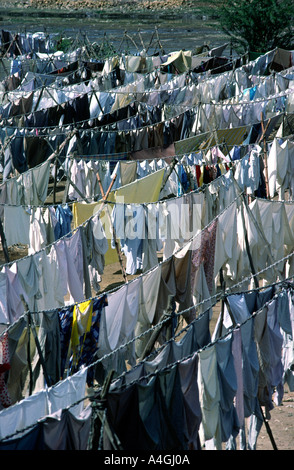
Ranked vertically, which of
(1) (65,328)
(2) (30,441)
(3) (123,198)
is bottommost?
(1) (65,328)

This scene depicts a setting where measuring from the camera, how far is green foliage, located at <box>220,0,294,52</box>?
28984mm

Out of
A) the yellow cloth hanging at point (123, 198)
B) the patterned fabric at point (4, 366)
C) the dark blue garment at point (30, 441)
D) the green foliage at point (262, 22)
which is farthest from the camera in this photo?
the green foliage at point (262, 22)

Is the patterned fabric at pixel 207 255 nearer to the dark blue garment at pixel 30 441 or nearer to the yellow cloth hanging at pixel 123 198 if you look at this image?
the yellow cloth hanging at pixel 123 198

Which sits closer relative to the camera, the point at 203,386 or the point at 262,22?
the point at 203,386

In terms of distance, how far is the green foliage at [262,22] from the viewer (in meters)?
29.0

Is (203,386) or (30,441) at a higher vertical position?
(30,441)

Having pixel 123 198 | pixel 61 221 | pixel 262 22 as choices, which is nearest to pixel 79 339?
pixel 61 221

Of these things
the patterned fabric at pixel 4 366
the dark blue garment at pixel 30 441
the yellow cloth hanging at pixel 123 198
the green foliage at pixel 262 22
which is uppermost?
the green foliage at pixel 262 22

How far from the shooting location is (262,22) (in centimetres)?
2936

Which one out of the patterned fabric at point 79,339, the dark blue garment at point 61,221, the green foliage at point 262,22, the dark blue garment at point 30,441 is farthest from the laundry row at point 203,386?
the green foliage at point 262,22

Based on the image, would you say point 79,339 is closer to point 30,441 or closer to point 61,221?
point 30,441

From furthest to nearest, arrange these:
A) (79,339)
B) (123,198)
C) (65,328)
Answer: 1. (123,198)
2. (79,339)
3. (65,328)
